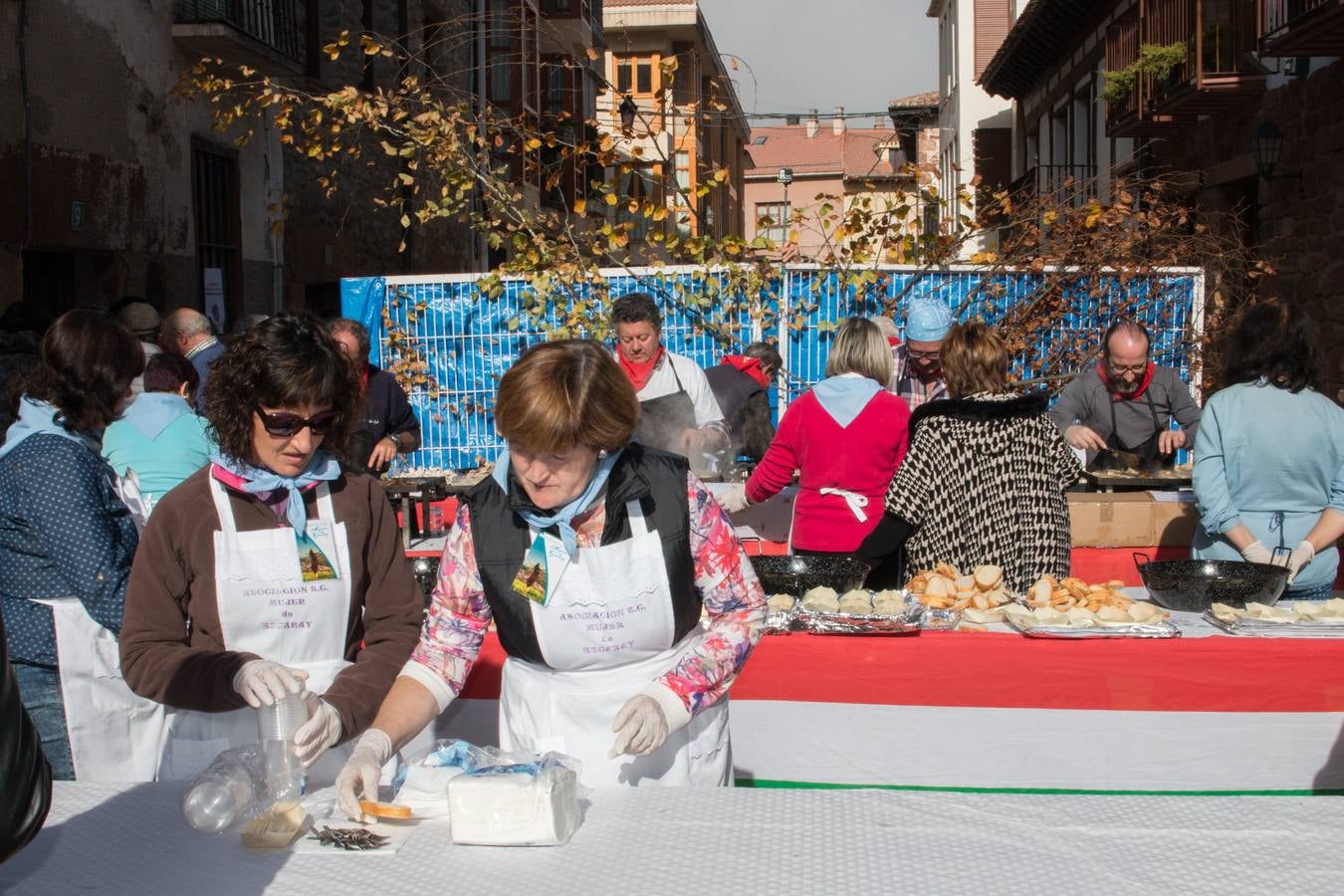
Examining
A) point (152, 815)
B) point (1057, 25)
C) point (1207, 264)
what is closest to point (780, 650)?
point (152, 815)

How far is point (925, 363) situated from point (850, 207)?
4.54m

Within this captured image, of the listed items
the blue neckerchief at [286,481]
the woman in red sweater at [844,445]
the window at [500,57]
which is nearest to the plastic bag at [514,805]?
the blue neckerchief at [286,481]

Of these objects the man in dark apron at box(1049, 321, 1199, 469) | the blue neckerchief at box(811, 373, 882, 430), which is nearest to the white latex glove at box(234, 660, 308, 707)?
the blue neckerchief at box(811, 373, 882, 430)

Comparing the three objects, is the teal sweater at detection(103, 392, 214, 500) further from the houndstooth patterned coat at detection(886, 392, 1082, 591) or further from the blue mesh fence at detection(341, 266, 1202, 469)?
the blue mesh fence at detection(341, 266, 1202, 469)

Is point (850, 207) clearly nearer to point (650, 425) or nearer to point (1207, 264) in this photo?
point (1207, 264)

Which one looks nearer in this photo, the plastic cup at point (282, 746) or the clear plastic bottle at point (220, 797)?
the clear plastic bottle at point (220, 797)

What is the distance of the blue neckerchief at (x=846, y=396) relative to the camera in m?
4.38

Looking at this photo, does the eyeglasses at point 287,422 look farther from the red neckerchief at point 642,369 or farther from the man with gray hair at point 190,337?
the man with gray hair at point 190,337

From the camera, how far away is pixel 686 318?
386 inches

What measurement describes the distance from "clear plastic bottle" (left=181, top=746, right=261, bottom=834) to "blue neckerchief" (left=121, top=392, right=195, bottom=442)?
2153mm

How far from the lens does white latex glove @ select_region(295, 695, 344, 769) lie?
7.08 feet

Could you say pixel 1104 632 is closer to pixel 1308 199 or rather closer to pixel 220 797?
pixel 220 797

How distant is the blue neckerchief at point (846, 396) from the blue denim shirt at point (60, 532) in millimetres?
2292

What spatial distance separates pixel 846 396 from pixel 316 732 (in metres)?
2.58
